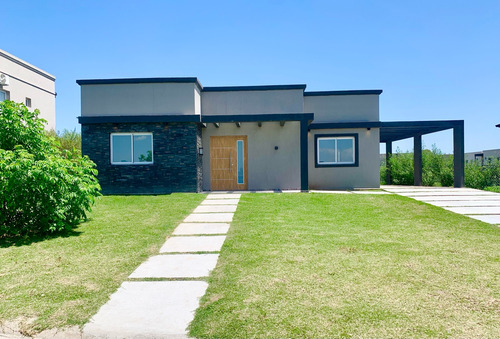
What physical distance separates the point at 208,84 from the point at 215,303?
11.2 metres

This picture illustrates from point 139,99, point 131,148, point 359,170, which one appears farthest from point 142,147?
point 359,170

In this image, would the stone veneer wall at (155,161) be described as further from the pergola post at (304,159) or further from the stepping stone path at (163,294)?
the stepping stone path at (163,294)

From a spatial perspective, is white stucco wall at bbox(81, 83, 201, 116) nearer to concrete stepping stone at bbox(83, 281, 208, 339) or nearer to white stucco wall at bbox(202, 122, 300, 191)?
white stucco wall at bbox(202, 122, 300, 191)

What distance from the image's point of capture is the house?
11812 millimetres

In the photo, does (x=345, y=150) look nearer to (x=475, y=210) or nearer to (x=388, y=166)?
(x=388, y=166)

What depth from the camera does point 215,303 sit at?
9.44 feet

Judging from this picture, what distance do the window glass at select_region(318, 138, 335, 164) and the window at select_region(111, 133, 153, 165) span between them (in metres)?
6.85

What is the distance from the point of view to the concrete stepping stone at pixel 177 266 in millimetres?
3699

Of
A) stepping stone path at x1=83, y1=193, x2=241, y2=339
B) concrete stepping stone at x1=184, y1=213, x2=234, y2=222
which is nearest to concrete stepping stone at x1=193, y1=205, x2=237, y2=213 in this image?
concrete stepping stone at x1=184, y1=213, x2=234, y2=222

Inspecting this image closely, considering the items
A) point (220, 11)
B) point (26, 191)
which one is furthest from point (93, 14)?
point (26, 191)

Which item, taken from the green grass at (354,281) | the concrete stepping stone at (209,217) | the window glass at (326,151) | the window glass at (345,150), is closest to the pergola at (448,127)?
the window glass at (345,150)

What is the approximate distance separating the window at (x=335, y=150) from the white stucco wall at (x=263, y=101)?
1.99 m

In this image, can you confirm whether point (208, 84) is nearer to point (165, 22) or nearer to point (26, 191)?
point (165, 22)

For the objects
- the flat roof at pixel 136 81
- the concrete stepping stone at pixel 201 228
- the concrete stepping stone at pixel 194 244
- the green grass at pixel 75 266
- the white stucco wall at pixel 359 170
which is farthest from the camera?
the white stucco wall at pixel 359 170
